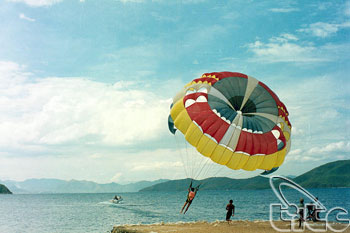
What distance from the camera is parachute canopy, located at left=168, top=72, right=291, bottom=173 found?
1694 cm

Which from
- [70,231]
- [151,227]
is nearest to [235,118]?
[151,227]

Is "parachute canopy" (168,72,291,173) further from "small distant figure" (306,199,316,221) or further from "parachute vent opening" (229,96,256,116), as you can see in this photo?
"small distant figure" (306,199,316,221)

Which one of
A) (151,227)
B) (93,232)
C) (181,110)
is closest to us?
(181,110)

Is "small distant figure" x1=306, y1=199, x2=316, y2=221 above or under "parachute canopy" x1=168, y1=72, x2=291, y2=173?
under

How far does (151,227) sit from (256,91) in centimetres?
961

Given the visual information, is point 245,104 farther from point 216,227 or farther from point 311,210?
point 311,210

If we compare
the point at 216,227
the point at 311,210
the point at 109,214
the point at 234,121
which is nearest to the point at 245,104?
the point at 234,121

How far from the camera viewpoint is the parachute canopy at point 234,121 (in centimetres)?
1694

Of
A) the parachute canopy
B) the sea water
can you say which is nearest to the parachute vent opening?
the parachute canopy

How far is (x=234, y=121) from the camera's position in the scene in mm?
17250

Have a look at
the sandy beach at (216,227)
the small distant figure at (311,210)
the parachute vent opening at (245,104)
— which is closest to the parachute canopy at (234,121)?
the parachute vent opening at (245,104)

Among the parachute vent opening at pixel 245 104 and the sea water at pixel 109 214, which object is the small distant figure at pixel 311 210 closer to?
the parachute vent opening at pixel 245 104

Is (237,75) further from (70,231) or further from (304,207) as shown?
(70,231)

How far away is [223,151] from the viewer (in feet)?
56.0
